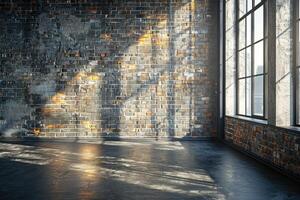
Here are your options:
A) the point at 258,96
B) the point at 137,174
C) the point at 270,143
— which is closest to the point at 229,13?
the point at 258,96

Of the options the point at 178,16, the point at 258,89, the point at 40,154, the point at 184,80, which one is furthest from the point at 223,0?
the point at 40,154

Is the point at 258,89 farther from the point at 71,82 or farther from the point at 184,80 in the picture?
the point at 71,82

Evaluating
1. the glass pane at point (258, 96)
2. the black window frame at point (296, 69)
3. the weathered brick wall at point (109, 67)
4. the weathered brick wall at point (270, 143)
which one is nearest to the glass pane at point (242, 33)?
the weathered brick wall at point (109, 67)

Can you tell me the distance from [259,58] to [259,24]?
613 millimetres

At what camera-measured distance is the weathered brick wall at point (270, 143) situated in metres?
4.55

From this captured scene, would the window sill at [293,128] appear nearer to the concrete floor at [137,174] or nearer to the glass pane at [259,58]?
the concrete floor at [137,174]

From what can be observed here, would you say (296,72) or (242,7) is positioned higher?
(242,7)

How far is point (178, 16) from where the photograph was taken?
855 cm

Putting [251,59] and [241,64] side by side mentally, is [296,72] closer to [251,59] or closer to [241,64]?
[251,59]

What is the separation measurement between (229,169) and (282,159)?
75cm

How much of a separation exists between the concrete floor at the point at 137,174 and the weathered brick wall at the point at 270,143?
189mm

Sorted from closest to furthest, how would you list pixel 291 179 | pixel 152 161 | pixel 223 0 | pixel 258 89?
pixel 291 179 → pixel 152 161 → pixel 258 89 → pixel 223 0

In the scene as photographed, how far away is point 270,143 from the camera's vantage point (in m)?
5.31

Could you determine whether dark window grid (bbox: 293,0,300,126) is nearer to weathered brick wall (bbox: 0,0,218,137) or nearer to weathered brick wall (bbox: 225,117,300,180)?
weathered brick wall (bbox: 225,117,300,180)
